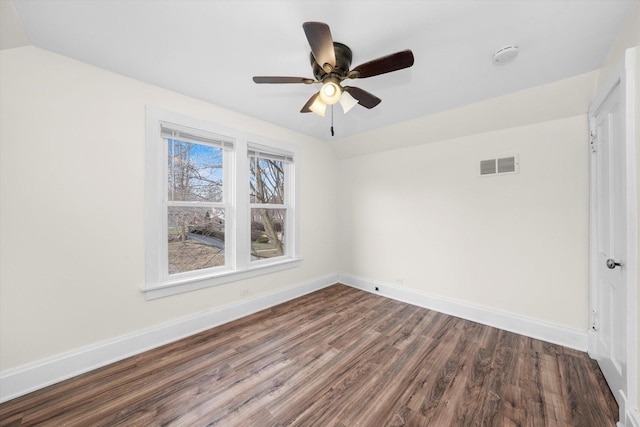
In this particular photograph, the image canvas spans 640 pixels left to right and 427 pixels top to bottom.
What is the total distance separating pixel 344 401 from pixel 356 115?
9.53 feet

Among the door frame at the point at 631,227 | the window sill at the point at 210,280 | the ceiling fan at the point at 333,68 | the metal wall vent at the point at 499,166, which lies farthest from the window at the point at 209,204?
the door frame at the point at 631,227

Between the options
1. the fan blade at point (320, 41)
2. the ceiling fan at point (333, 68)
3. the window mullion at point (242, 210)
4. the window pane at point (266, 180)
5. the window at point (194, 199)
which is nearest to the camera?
the fan blade at point (320, 41)

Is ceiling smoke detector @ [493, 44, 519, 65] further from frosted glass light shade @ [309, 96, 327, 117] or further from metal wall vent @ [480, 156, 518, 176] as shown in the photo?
frosted glass light shade @ [309, 96, 327, 117]

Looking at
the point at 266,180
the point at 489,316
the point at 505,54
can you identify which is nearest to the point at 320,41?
the point at 505,54

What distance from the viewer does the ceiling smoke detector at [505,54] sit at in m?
1.69

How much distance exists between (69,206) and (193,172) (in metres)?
1.05

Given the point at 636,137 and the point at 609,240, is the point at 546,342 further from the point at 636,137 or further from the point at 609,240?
the point at 636,137

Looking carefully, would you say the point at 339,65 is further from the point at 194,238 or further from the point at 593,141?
the point at 593,141

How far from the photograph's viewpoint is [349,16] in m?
1.46

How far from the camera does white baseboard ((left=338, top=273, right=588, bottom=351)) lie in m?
2.27

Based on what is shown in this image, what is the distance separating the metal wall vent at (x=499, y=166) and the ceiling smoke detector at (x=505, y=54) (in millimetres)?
1164

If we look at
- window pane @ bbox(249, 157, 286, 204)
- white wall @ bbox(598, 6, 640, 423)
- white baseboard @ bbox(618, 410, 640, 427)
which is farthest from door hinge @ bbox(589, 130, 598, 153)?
window pane @ bbox(249, 157, 286, 204)

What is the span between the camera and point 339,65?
171cm

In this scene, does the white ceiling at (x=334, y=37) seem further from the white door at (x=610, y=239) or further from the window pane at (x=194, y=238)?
the window pane at (x=194, y=238)
